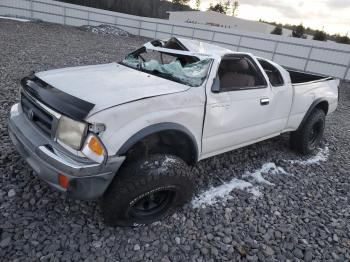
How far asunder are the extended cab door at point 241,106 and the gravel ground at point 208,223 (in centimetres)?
61

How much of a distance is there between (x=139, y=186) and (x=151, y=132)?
46cm

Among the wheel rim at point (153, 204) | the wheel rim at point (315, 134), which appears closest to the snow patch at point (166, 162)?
the wheel rim at point (153, 204)

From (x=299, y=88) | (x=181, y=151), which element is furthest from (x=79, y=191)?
(x=299, y=88)

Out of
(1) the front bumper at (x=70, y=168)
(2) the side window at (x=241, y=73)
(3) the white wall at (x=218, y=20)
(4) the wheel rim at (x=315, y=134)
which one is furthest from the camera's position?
(3) the white wall at (x=218, y=20)

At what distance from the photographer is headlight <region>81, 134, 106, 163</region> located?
212 centimetres

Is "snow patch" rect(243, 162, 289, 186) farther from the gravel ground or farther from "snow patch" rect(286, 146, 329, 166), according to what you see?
"snow patch" rect(286, 146, 329, 166)

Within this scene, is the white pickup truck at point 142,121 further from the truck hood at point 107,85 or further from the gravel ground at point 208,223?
the gravel ground at point 208,223

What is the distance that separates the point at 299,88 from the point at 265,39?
550 inches

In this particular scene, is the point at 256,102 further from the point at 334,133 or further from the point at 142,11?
the point at 142,11

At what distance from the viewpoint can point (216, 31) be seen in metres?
19.3

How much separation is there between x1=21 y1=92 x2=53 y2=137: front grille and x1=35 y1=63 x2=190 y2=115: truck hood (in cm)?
24

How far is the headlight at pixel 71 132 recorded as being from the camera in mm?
2144

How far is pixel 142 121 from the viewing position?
2311 mm

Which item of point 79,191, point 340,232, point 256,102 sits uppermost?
point 256,102
